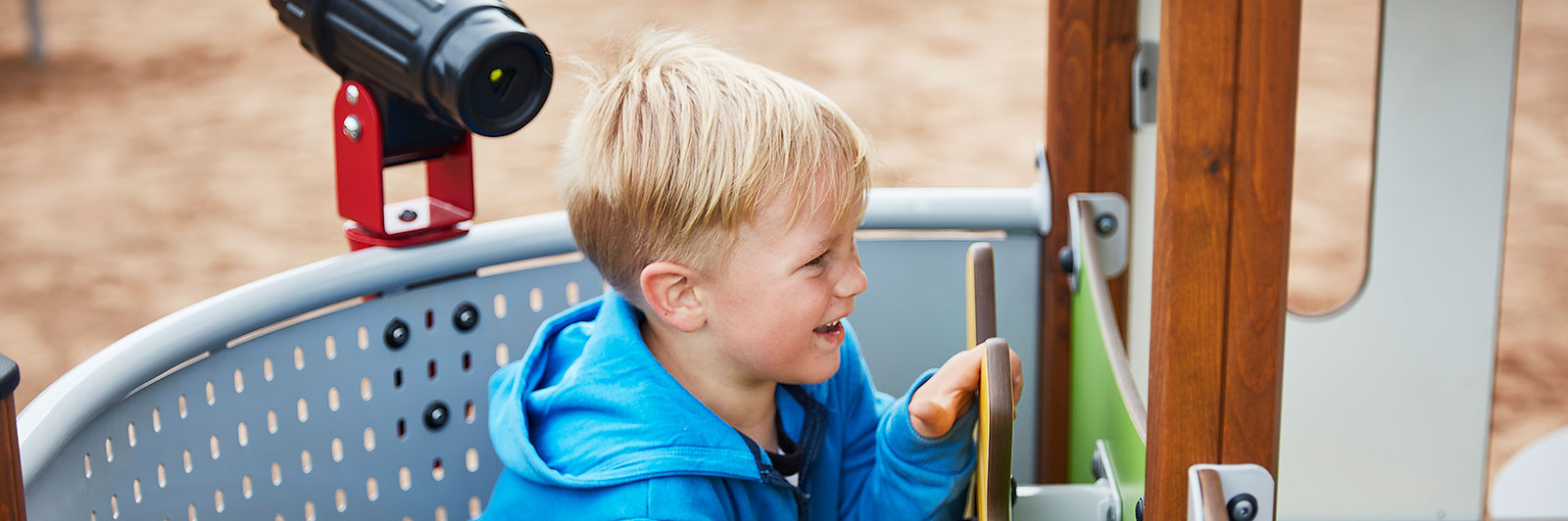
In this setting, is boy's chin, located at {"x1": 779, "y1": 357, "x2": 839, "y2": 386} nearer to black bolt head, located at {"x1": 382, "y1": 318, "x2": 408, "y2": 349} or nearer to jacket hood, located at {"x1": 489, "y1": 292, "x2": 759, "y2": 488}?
jacket hood, located at {"x1": 489, "y1": 292, "x2": 759, "y2": 488}

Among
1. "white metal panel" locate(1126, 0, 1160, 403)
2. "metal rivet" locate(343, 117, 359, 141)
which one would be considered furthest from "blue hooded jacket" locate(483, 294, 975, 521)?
"white metal panel" locate(1126, 0, 1160, 403)

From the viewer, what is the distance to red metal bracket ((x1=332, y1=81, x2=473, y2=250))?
1.27 meters

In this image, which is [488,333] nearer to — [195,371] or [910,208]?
[195,371]

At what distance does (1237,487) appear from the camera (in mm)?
797

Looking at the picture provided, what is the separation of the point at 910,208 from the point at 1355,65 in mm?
4264

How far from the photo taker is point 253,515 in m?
1.26

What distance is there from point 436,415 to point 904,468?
475 mm

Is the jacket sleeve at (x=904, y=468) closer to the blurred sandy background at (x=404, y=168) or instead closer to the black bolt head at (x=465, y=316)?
the black bolt head at (x=465, y=316)

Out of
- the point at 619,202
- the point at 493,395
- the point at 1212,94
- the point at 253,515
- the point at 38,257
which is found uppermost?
the point at 1212,94

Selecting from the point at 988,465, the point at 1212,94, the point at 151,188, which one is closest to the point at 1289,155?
the point at 1212,94

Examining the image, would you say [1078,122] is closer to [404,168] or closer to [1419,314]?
[1419,314]

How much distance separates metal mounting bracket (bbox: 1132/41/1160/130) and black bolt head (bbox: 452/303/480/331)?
67cm

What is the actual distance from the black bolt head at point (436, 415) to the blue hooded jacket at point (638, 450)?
0.47ft

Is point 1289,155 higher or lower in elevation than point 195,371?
higher
